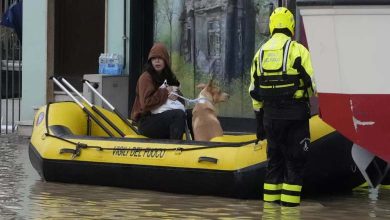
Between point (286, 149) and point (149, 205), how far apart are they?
1.29 m

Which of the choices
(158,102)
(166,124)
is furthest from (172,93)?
(166,124)

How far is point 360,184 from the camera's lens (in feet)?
29.5

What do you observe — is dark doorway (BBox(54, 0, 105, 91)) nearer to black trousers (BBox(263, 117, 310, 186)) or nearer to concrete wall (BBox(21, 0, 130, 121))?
concrete wall (BBox(21, 0, 130, 121))

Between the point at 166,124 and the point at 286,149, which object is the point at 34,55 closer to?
the point at 166,124

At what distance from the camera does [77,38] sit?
15539mm

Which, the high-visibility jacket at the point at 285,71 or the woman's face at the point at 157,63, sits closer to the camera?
the high-visibility jacket at the point at 285,71

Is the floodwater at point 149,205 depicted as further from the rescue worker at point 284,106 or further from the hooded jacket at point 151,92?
the hooded jacket at point 151,92

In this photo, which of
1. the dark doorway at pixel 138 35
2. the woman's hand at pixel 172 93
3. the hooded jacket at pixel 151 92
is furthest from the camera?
the dark doorway at pixel 138 35

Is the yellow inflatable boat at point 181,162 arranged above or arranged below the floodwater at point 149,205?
above

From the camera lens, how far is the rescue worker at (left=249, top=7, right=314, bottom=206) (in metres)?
7.77

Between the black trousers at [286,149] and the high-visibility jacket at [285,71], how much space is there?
9.7 inches

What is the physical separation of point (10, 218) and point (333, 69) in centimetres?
287

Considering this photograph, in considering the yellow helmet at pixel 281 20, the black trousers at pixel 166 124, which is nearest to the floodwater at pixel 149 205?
the black trousers at pixel 166 124

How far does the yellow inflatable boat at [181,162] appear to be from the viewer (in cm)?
818
